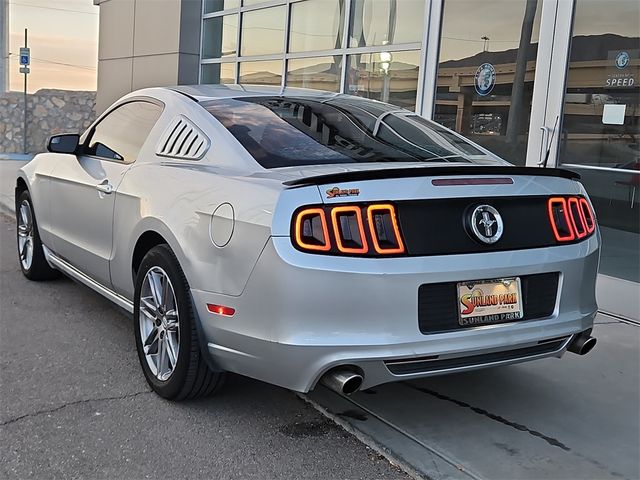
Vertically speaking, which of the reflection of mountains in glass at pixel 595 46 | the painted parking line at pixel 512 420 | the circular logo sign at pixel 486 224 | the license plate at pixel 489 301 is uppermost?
the reflection of mountains in glass at pixel 595 46

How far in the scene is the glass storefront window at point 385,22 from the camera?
8.71 metres

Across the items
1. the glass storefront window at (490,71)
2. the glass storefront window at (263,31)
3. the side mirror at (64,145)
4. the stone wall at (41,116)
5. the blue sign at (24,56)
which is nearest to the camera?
the side mirror at (64,145)

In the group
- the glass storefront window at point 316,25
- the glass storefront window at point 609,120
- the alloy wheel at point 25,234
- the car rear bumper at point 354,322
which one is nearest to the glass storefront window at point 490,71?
the glass storefront window at point 609,120

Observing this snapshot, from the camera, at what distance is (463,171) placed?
10.1 feet

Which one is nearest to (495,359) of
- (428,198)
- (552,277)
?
(552,277)

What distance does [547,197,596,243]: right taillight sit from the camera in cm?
324

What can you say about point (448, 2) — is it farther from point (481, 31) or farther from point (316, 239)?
point (316, 239)

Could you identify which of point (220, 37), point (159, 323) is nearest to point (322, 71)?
point (220, 37)

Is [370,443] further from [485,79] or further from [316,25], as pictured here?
[316,25]

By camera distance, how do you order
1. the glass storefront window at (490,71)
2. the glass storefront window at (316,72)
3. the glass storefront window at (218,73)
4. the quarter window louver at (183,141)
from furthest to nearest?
the glass storefront window at (218,73) < the glass storefront window at (316,72) < the glass storefront window at (490,71) < the quarter window louver at (183,141)

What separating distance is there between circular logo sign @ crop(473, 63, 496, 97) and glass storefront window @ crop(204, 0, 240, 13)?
7.06m

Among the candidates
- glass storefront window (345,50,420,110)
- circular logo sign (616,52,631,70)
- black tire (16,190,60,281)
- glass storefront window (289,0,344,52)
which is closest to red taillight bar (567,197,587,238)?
circular logo sign (616,52,631,70)

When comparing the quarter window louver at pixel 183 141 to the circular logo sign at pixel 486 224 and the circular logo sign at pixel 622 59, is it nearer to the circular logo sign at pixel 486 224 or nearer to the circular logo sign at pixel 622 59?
the circular logo sign at pixel 486 224

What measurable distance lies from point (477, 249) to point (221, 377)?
4.46 ft
